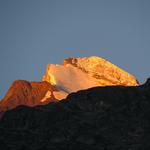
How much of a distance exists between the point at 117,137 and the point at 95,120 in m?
6.79

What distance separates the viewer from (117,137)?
6378 inches

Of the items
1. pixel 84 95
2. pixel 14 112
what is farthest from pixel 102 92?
pixel 14 112

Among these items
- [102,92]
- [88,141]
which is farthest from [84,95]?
[88,141]

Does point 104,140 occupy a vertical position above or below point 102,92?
below

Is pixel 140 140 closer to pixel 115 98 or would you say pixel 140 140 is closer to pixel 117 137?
pixel 117 137

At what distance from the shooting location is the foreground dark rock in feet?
529

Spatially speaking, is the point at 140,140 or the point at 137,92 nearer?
the point at 140,140

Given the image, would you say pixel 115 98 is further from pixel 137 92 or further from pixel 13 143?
pixel 13 143

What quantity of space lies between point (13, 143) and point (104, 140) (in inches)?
498

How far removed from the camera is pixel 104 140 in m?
162

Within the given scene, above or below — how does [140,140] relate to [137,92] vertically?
below

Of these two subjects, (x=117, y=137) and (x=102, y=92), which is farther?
(x=102, y=92)

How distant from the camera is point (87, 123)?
6585 inches

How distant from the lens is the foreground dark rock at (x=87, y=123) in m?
161
